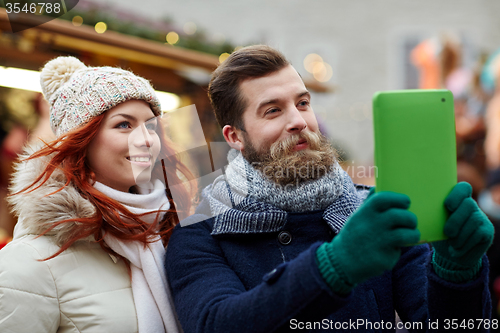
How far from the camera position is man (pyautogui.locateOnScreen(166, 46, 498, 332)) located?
3.70 feet

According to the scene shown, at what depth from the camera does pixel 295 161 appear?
5.26 feet

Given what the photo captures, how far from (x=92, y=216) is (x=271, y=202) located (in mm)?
671

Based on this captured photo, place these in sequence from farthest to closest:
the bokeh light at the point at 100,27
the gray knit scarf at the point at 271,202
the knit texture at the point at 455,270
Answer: the bokeh light at the point at 100,27 → the gray knit scarf at the point at 271,202 → the knit texture at the point at 455,270

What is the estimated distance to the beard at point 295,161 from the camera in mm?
1609

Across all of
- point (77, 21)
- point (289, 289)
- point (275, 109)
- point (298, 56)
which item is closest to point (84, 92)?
point (275, 109)

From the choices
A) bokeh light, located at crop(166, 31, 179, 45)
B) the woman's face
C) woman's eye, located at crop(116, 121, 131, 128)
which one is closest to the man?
the woman's face

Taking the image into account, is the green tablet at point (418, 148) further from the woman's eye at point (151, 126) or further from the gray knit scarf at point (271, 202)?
the woman's eye at point (151, 126)

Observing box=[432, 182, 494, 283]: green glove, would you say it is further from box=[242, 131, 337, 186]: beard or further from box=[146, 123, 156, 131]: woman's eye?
box=[146, 123, 156, 131]: woman's eye

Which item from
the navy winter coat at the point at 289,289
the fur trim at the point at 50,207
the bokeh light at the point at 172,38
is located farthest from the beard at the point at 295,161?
the bokeh light at the point at 172,38

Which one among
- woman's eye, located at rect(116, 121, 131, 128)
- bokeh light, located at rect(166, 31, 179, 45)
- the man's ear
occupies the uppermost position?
bokeh light, located at rect(166, 31, 179, 45)

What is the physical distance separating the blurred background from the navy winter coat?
1.54 feet

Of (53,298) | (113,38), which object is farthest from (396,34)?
(53,298)

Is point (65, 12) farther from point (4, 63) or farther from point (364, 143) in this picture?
point (364, 143)

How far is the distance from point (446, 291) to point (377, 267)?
0.41 meters
